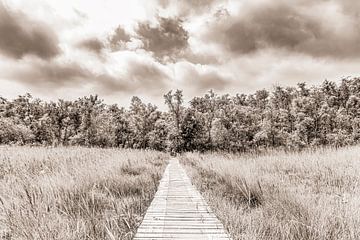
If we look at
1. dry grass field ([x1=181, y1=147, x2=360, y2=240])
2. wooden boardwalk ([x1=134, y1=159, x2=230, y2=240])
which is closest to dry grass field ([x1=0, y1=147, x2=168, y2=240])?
wooden boardwalk ([x1=134, y1=159, x2=230, y2=240])

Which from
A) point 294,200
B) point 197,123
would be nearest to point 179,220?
point 294,200

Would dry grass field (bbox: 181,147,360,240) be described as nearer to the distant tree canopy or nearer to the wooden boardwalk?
the wooden boardwalk

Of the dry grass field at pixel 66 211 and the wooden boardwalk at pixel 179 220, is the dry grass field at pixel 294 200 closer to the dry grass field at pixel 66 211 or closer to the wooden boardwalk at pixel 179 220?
the wooden boardwalk at pixel 179 220

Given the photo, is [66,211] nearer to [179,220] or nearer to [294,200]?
[179,220]

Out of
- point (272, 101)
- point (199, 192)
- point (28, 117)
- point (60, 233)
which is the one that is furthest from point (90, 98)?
point (60, 233)

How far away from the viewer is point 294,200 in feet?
14.7

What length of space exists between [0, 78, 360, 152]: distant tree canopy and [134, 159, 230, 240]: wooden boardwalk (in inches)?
1341

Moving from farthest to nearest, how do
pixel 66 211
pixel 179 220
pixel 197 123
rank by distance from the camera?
1. pixel 197 123
2. pixel 179 220
3. pixel 66 211

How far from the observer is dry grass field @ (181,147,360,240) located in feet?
11.2

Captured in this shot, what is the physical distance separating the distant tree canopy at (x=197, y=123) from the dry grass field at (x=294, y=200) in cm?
3037

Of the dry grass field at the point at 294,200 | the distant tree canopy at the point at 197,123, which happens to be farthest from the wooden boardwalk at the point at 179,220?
the distant tree canopy at the point at 197,123

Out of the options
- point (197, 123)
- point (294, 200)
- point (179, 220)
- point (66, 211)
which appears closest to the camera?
point (66, 211)

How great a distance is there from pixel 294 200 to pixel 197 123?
43933 mm

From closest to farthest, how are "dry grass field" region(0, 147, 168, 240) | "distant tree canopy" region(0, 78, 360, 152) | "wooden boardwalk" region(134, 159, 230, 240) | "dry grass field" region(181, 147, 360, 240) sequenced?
1. "dry grass field" region(0, 147, 168, 240)
2. "dry grass field" region(181, 147, 360, 240)
3. "wooden boardwalk" region(134, 159, 230, 240)
4. "distant tree canopy" region(0, 78, 360, 152)
